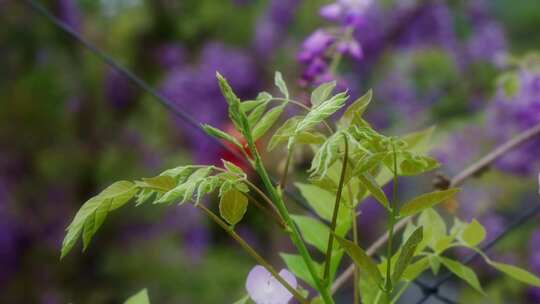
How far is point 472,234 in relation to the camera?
52 cm

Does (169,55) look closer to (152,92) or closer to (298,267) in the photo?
(152,92)

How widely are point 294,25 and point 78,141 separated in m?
0.99

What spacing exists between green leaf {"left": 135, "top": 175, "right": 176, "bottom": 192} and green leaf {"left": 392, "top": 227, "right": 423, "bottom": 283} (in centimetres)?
12

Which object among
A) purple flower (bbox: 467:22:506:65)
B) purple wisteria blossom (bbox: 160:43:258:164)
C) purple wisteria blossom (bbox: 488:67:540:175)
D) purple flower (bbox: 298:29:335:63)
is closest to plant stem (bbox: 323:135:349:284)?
purple flower (bbox: 298:29:335:63)

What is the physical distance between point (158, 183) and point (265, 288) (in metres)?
0.09

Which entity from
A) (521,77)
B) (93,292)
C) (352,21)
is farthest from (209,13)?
(352,21)

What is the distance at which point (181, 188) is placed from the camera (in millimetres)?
373

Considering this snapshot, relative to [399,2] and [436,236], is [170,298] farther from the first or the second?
[436,236]

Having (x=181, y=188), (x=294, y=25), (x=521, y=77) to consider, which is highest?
(x=294, y=25)

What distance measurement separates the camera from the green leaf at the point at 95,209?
1.27ft

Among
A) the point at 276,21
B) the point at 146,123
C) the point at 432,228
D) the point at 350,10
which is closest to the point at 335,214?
the point at 432,228

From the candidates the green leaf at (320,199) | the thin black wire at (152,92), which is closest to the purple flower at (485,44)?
the thin black wire at (152,92)

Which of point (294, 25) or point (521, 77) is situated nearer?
point (521, 77)

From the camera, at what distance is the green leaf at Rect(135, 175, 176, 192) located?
0.39 meters
